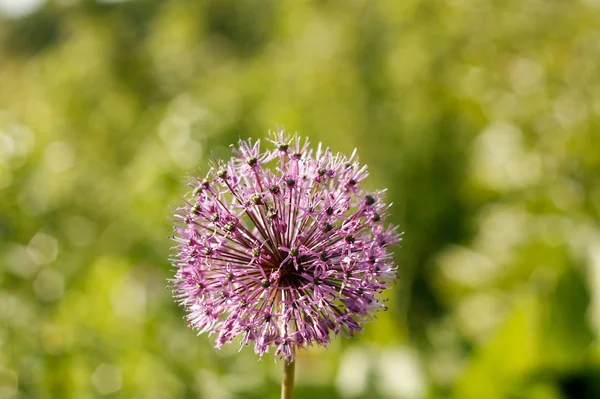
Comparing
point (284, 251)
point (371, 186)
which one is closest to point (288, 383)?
point (284, 251)

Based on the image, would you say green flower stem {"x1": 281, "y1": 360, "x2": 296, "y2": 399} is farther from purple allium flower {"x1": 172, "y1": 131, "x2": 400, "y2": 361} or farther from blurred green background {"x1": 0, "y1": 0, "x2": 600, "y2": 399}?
blurred green background {"x1": 0, "y1": 0, "x2": 600, "y2": 399}

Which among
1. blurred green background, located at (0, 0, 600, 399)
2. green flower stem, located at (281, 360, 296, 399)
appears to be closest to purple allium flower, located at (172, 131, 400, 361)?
green flower stem, located at (281, 360, 296, 399)

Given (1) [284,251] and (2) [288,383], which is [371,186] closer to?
(1) [284,251]

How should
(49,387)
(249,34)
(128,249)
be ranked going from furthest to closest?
(249,34) → (128,249) → (49,387)

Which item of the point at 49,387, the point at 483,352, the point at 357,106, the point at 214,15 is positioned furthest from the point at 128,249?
the point at 214,15

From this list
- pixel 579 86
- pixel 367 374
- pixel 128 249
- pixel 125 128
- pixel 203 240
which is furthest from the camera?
pixel 125 128

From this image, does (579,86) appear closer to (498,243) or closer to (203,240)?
(498,243)
